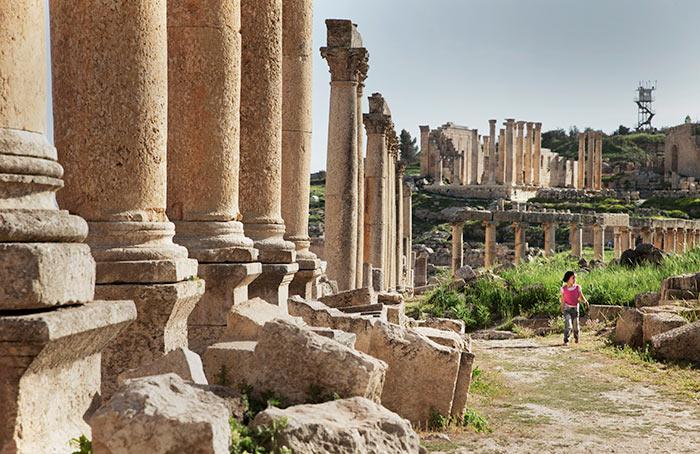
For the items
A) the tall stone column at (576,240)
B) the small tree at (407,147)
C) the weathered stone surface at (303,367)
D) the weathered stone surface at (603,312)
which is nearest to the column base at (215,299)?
the weathered stone surface at (303,367)

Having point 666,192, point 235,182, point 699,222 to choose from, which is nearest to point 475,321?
point 235,182

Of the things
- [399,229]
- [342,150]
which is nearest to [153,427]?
[342,150]

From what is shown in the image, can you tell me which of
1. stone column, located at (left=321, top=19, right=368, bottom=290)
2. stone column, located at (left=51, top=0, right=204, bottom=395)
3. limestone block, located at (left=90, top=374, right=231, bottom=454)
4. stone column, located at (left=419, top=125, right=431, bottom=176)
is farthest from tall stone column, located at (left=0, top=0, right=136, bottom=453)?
stone column, located at (left=419, top=125, right=431, bottom=176)

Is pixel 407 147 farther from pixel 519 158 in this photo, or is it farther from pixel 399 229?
pixel 399 229

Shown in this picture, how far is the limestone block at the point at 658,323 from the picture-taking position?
1761cm

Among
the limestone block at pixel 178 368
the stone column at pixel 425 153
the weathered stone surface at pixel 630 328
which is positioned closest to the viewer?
the limestone block at pixel 178 368

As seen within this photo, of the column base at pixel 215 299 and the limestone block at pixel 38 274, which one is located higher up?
the limestone block at pixel 38 274

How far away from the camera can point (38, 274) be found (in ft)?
18.0

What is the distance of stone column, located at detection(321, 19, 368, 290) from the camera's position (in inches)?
797

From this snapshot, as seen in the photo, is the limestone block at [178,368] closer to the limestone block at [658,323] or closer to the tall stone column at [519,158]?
the limestone block at [658,323]

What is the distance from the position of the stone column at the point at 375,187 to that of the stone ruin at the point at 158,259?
13545 mm

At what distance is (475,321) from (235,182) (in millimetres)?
14838

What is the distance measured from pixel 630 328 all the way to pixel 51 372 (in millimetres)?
14316

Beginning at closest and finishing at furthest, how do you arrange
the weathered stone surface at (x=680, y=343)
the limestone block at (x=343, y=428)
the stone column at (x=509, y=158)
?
the limestone block at (x=343, y=428), the weathered stone surface at (x=680, y=343), the stone column at (x=509, y=158)
